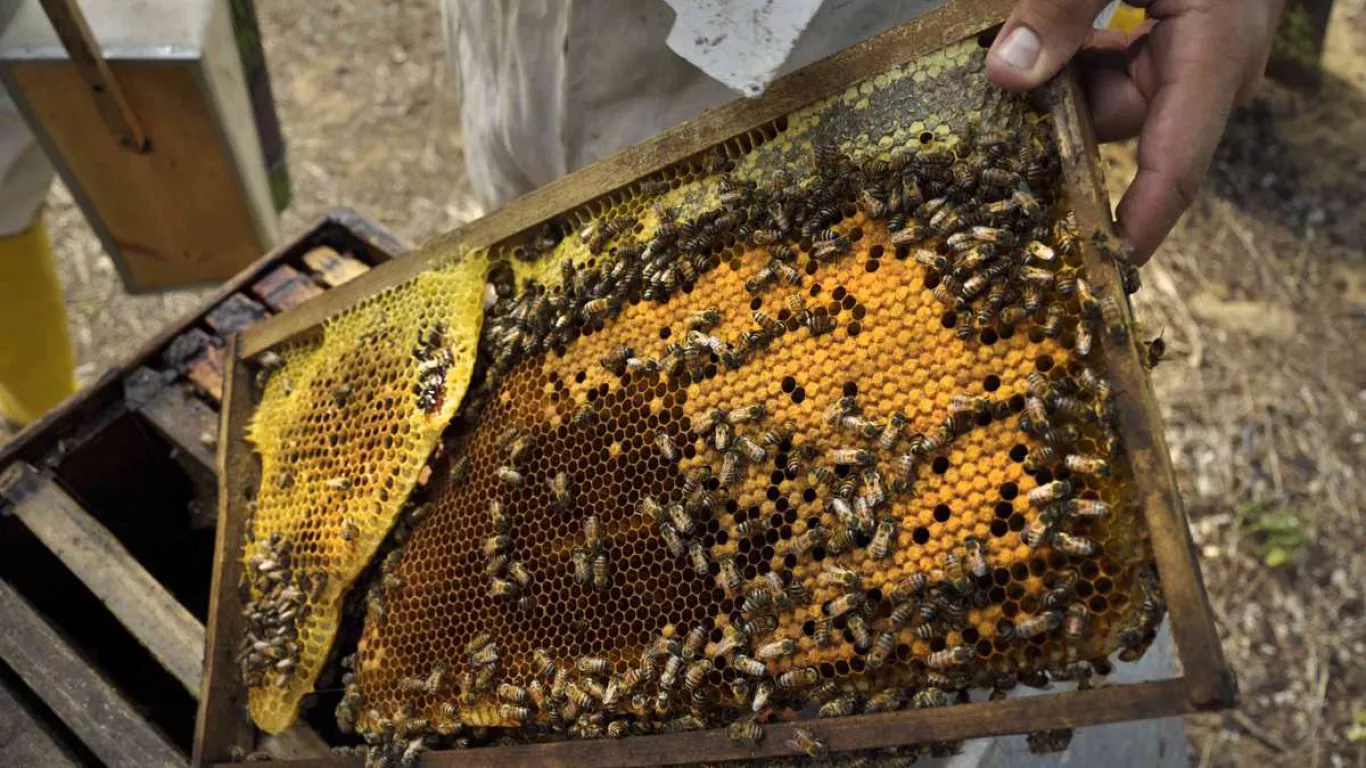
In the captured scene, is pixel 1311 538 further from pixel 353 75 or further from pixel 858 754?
pixel 353 75

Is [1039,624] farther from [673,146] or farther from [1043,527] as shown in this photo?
[673,146]

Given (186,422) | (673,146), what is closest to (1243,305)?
(673,146)

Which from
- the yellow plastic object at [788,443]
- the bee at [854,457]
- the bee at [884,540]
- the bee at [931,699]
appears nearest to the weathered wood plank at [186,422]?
the yellow plastic object at [788,443]

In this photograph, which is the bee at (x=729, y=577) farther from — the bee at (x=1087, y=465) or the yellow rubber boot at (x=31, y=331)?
the yellow rubber boot at (x=31, y=331)

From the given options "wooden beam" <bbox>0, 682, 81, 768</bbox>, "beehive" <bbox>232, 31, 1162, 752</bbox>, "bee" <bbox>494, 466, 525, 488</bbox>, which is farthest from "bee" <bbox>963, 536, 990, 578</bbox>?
"wooden beam" <bbox>0, 682, 81, 768</bbox>

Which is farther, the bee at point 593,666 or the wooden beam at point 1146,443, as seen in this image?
the bee at point 593,666

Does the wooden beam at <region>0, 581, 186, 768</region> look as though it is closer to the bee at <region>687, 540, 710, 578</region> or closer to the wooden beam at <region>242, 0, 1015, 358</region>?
the wooden beam at <region>242, 0, 1015, 358</region>
